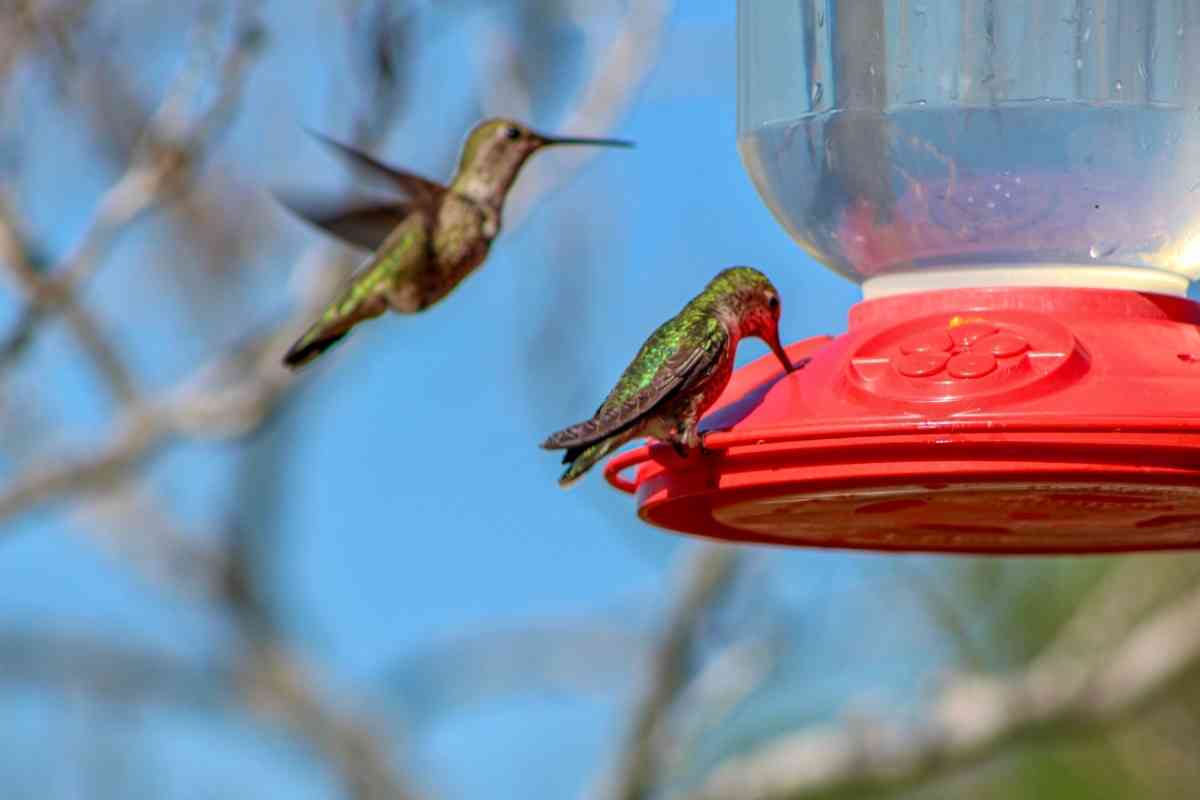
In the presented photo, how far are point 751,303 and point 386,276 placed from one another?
1.44 meters

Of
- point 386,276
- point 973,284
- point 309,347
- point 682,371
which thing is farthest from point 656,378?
point 386,276

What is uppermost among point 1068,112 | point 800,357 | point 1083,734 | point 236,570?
point 1068,112

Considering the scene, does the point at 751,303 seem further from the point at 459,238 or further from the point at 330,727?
the point at 330,727

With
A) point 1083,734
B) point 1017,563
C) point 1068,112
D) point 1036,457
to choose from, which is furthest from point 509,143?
point 1017,563

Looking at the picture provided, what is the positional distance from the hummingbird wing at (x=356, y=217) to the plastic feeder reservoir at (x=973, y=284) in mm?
949

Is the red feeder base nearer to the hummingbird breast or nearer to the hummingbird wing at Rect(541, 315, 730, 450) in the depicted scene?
the hummingbird wing at Rect(541, 315, 730, 450)

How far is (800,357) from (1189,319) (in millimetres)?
718

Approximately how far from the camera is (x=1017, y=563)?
1218cm

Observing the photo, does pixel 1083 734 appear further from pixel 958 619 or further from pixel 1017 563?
pixel 1017 563

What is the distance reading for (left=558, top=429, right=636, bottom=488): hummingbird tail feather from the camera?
Answer: 386 cm

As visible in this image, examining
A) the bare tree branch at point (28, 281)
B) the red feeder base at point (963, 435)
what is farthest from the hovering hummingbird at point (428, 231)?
the red feeder base at point (963, 435)

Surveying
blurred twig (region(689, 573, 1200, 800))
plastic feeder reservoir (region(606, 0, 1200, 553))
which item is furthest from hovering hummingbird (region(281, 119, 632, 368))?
blurred twig (region(689, 573, 1200, 800))

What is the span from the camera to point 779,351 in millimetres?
3908

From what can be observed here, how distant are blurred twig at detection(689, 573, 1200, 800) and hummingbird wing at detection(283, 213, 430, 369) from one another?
450cm
